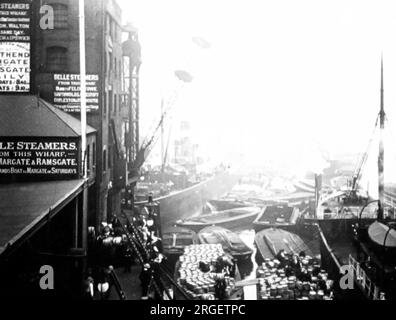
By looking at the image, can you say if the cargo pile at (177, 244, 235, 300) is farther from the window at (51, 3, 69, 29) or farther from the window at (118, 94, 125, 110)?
the window at (51, 3, 69, 29)

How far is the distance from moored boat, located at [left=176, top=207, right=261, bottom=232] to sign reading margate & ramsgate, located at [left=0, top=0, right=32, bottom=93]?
1898 centimetres

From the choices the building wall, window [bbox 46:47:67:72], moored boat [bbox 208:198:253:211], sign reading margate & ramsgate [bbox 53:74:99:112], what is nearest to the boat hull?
moored boat [bbox 208:198:253:211]

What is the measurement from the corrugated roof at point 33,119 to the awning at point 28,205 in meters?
1.85

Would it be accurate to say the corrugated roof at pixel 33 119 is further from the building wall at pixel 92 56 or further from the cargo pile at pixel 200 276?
the cargo pile at pixel 200 276

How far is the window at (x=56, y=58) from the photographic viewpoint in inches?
752

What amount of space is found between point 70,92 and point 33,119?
2559 mm

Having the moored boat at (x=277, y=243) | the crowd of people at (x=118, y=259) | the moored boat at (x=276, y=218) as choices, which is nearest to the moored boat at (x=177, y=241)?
the crowd of people at (x=118, y=259)

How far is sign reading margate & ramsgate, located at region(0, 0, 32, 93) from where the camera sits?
15414mm

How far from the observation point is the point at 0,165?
48.3 ft

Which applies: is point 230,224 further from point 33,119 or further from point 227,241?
point 33,119

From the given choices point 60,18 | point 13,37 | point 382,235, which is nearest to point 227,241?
point 382,235
